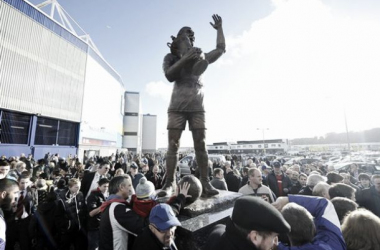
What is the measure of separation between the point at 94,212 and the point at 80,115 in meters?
25.9

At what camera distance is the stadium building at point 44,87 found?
18.7 metres

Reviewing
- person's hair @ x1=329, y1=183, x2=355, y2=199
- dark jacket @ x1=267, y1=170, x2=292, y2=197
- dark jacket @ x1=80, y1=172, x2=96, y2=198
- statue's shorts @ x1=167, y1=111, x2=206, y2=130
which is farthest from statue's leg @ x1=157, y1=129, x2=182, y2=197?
dark jacket @ x1=267, y1=170, x2=292, y2=197

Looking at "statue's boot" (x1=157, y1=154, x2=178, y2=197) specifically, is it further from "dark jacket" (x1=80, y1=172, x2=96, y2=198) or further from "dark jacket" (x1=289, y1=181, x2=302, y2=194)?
"dark jacket" (x1=289, y1=181, x2=302, y2=194)

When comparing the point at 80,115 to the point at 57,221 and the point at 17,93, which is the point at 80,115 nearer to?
the point at 17,93

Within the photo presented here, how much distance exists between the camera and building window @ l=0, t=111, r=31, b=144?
59.0ft

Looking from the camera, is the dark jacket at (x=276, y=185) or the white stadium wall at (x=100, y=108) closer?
the dark jacket at (x=276, y=185)

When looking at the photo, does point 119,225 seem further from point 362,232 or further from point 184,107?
point 362,232

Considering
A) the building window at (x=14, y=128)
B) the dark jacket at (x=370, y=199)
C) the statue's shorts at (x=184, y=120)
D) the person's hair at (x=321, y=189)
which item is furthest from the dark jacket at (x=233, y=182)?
the building window at (x=14, y=128)

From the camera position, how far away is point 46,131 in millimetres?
21984

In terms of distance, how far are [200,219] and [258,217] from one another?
4.24 ft

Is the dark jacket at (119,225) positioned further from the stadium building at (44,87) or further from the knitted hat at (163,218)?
the stadium building at (44,87)

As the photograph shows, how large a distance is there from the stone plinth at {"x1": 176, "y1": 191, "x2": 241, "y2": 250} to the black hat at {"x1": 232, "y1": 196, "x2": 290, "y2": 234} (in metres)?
0.95

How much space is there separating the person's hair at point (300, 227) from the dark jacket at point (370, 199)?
345 centimetres

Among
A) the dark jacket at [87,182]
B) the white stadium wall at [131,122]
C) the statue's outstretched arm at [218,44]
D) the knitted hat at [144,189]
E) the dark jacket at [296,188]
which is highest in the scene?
the white stadium wall at [131,122]
